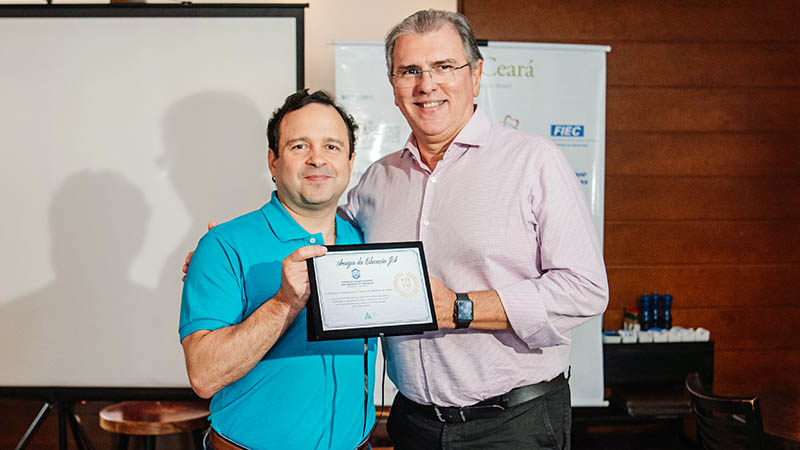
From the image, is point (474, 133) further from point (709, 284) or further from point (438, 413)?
point (709, 284)

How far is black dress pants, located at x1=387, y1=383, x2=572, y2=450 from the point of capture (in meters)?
1.55

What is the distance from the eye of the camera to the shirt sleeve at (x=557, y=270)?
4.80ft

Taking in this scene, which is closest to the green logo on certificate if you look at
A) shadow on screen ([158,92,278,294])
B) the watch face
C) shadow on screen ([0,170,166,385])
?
the watch face

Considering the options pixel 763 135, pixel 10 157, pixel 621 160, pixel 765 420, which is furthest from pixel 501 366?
pixel 763 135

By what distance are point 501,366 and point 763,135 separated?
11.3 feet

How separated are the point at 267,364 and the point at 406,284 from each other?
0.38 m

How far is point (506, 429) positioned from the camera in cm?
155

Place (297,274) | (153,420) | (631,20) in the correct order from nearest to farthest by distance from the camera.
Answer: (297,274), (153,420), (631,20)

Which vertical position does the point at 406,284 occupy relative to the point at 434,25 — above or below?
below

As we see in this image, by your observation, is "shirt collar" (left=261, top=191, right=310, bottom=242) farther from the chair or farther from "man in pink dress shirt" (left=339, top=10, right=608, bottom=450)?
the chair

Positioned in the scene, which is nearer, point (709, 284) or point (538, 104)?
point (538, 104)

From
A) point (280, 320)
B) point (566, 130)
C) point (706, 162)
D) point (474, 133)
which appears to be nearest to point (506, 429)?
point (280, 320)

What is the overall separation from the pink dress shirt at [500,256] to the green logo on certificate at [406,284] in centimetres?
26

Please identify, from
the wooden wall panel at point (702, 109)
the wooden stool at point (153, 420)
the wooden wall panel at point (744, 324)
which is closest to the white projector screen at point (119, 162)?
the wooden stool at point (153, 420)
